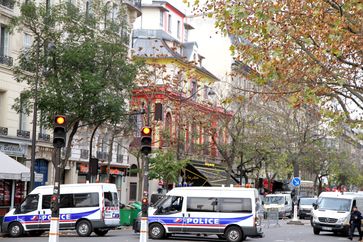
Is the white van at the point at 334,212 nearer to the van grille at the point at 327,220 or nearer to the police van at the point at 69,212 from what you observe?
the van grille at the point at 327,220

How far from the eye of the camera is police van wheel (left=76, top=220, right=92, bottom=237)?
31.6 meters

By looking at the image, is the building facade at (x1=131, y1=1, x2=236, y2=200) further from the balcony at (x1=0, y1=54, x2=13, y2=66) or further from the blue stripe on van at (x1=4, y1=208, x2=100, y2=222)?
the blue stripe on van at (x1=4, y1=208, x2=100, y2=222)

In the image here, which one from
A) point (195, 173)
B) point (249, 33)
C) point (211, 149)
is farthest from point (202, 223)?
point (211, 149)

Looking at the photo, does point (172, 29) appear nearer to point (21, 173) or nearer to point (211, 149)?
point (211, 149)

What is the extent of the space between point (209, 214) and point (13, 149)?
47.4 feet

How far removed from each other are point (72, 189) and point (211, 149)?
32591 millimetres

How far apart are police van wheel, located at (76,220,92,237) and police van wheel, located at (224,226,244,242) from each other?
5.61 m

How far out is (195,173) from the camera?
59094mm

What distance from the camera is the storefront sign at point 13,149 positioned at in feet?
131

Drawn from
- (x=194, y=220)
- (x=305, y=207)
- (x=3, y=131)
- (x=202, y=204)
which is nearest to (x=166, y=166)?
(x=3, y=131)

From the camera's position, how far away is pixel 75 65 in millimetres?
34281

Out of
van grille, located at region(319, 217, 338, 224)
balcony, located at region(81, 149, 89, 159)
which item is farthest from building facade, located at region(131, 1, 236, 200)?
van grille, located at region(319, 217, 338, 224)

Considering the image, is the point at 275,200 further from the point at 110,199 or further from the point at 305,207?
the point at 110,199

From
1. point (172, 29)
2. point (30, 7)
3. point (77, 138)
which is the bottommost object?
point (77, 138)
